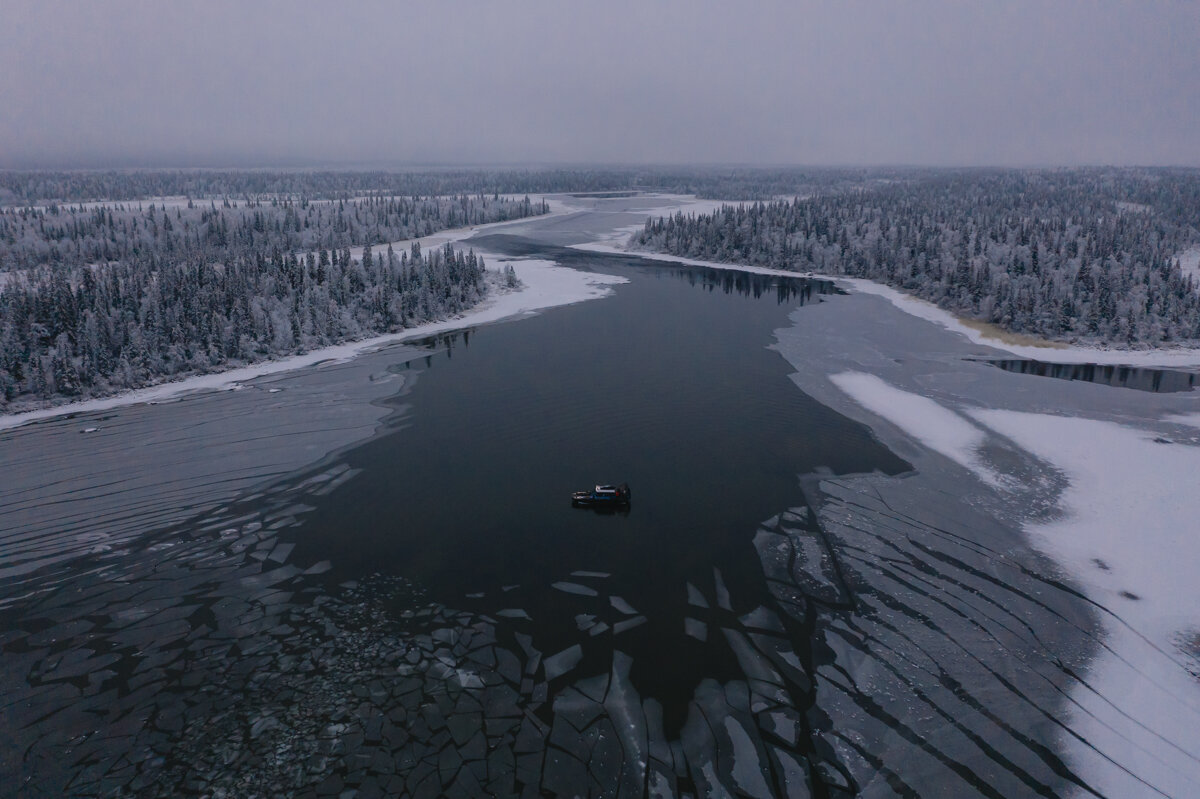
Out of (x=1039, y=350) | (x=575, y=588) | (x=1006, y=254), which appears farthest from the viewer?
(x=1006, y=254)

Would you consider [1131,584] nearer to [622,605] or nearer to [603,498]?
[622,605]

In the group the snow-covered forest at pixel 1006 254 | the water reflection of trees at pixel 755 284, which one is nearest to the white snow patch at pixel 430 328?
the water reflection of trees at pixel 755 284

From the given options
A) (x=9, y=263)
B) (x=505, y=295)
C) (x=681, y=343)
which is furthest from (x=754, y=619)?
(x=9, y=263)

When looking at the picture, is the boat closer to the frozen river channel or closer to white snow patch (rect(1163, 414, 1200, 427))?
the frozen river channel

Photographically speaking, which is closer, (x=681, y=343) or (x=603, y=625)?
(x=603, y=625)

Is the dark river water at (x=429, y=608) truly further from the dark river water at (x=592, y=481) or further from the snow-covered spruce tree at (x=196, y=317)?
the snow-covered spruce tree at (x=196, y=317)

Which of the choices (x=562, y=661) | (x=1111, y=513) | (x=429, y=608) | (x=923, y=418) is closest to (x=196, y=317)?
(x=429, y=608)

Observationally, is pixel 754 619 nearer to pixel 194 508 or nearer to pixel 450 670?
pixel 450 670
